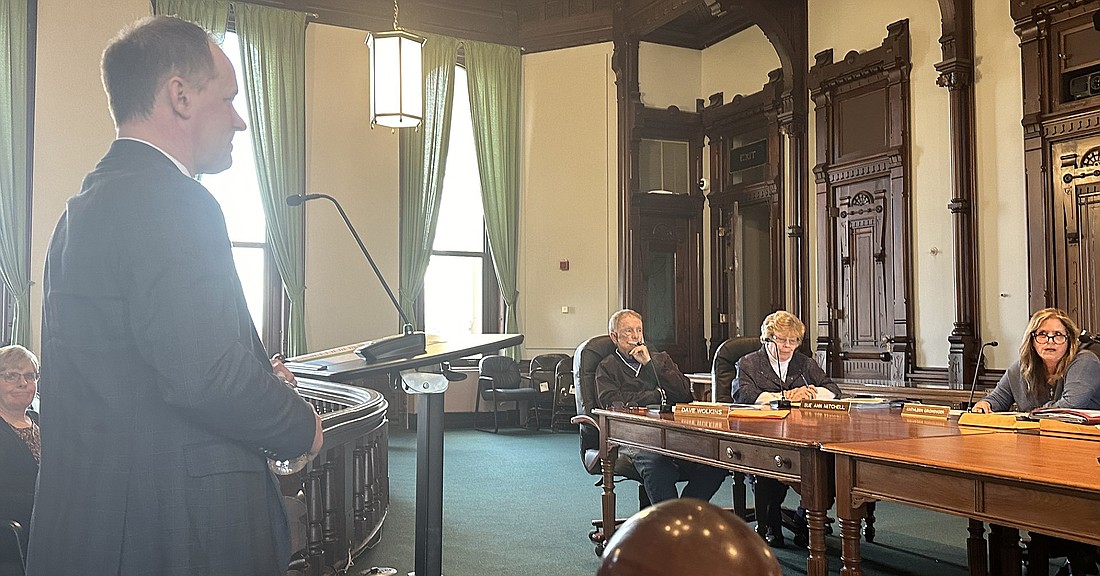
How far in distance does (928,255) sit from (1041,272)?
42.6 inches

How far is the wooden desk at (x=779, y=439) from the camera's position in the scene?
310 cm

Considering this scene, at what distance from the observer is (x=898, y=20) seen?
7875 mm

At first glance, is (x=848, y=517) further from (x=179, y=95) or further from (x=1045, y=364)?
(x=179, y=95)

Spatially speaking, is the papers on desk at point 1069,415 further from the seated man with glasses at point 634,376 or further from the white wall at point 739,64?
the white wall at point 739,64

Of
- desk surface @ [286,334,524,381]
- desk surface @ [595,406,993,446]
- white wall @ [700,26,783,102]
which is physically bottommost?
desk surface @ [595,406,993,446]

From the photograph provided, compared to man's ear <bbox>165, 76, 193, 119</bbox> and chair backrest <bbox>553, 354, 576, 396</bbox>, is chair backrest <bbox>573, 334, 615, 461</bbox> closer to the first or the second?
man's ear <bbox>165, 76, 193, 119</bbox>

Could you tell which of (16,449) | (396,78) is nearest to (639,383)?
(396,78)

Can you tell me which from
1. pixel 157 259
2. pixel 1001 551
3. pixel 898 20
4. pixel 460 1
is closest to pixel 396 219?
pixel 460 1

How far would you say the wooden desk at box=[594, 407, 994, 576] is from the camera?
3098mm

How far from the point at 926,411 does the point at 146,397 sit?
11.0 ft

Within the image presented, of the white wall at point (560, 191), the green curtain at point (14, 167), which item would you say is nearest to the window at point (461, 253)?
the white wall at point (560, 191)

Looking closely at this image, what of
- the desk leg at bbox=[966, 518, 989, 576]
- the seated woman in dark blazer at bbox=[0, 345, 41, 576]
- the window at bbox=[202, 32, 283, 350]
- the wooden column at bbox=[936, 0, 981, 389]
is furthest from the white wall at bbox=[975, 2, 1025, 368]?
the window at bbox=[202, 32, 283, 350]

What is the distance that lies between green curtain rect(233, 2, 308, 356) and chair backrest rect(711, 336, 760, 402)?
5.41 m

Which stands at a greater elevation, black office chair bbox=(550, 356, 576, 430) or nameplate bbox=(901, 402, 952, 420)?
nameplate bbox=(901, 402, 952, 420)
